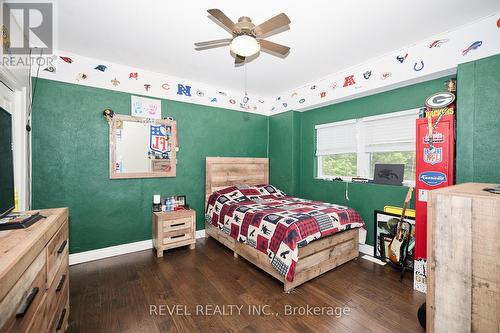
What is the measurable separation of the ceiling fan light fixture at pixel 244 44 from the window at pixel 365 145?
7.40 feet

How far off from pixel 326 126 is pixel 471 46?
196cm

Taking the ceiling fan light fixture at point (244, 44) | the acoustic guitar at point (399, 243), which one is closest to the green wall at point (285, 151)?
the acoustic guitar at point (399, 243)

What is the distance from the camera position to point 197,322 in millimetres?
1804

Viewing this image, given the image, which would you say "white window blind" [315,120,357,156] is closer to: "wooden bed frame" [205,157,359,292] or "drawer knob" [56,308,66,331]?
"wooden bed frame" [205,157,359,292]

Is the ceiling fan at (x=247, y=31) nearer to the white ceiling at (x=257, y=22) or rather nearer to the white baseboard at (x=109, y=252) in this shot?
the white ceiling at (x=257, y=22)

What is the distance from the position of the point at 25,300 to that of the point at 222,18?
83.5 inches

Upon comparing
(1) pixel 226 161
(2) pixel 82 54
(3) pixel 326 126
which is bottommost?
(1) pixel 226 161

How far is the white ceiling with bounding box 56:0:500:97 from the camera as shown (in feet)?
6.50

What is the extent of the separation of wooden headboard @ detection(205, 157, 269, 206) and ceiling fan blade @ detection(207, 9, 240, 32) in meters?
2.38

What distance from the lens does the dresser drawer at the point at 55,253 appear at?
1.26m

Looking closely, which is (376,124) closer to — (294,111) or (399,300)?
(294,111)

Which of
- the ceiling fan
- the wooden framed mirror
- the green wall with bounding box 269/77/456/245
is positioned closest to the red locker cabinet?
the green wall with bounding box 269/77/456/245

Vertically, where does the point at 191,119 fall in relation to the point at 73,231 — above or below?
above

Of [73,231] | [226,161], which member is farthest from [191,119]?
[73,231]
